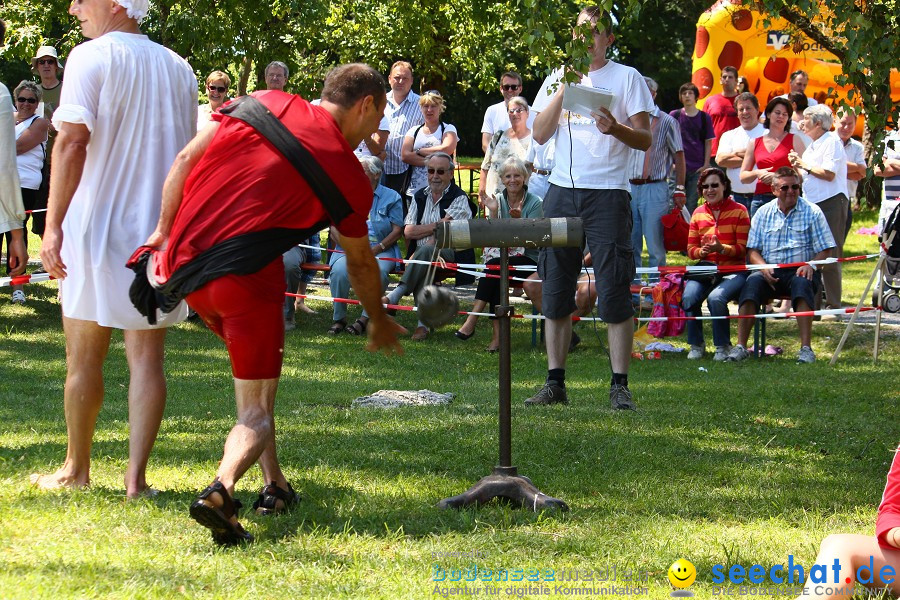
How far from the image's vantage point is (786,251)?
10438 millimetres

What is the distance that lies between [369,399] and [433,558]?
131 inches

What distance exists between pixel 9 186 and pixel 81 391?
4.29 metres

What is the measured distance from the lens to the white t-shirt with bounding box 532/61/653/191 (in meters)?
7.16

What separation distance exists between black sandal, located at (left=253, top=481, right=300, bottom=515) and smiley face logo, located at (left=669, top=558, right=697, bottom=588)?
1.68 meters

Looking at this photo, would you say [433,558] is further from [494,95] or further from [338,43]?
[494,95]

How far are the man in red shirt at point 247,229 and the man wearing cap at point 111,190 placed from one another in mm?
545

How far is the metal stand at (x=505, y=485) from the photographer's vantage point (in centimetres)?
494

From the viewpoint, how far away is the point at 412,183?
12.8 meters

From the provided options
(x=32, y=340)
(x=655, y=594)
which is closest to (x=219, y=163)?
(x=655, y=594)

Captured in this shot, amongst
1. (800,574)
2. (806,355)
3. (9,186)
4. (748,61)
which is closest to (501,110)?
(806,355)

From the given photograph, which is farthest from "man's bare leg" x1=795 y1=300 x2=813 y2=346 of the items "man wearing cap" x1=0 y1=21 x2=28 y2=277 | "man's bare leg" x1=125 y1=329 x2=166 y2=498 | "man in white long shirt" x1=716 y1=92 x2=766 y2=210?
"man's bare leg" x1=125 y1=329 x2=166 y2=498

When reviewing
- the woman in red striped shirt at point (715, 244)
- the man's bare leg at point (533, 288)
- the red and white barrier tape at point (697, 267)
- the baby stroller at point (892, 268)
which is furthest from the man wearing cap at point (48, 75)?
the baby stroller at point (892, 268)

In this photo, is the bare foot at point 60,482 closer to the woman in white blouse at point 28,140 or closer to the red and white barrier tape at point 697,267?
the red and white barrier tape at point 697,267

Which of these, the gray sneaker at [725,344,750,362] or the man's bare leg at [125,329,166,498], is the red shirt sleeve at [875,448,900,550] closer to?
the man's bare leg at [125,329,166,498]
